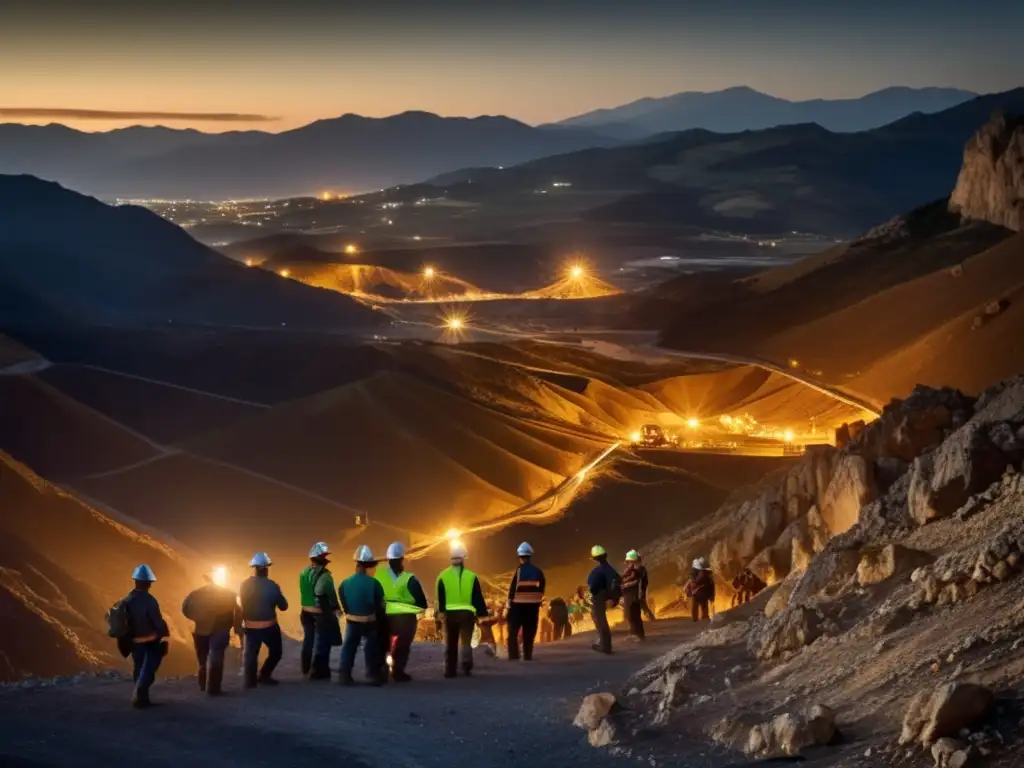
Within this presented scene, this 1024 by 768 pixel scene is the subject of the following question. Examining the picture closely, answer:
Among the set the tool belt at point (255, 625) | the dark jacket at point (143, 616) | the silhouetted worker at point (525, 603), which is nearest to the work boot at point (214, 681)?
the tool belt at point (255, 625)

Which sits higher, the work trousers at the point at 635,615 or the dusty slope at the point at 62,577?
the work trousers at the point at 635,615

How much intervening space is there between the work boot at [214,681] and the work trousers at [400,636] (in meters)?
1.77

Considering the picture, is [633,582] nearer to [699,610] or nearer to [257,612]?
[699,610]

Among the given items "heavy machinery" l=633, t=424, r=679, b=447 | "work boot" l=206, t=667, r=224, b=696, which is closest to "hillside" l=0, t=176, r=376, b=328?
"heavy machinery" l=633, t=424, r=679, b=447

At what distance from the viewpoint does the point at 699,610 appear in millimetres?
19531

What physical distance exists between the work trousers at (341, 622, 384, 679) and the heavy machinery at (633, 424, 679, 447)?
3320 cm

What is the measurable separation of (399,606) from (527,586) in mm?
1907

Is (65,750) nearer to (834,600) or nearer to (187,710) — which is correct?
(187,710)

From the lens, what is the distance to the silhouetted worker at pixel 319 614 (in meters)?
14.4

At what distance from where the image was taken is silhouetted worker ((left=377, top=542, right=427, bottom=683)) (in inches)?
566

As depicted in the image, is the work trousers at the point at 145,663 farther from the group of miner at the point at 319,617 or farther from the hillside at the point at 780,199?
the hillside at the point at 780,199

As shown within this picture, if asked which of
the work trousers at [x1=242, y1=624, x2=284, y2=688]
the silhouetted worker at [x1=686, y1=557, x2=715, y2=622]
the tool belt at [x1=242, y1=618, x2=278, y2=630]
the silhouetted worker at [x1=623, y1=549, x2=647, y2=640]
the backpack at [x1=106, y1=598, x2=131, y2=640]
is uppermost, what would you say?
the backpack at [x1=106, y1=598, x2=131, y2=640]

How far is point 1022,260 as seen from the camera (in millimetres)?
60344

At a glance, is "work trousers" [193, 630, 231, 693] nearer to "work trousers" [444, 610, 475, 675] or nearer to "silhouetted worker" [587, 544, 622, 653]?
"work trousers" [444, 610, 475, 675]
